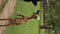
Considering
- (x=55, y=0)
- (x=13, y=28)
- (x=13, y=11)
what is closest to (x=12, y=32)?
(x=13, y=28)

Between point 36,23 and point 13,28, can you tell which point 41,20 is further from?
point 13,28

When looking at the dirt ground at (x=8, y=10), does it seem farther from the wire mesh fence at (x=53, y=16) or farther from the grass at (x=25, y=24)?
the wire mesh fence at (x=53, y=16)

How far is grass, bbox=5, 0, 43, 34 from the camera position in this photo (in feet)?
4.53

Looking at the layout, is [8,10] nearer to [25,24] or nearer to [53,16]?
[25,24]

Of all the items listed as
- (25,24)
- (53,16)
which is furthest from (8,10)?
(53,16)

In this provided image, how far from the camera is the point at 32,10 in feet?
4.76

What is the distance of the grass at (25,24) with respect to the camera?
54.4 inches

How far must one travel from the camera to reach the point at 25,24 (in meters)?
1.42

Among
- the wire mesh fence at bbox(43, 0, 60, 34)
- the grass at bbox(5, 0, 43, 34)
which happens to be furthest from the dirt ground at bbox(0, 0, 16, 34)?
the wire mesh fence at bbox(43, 0, 60, 34)

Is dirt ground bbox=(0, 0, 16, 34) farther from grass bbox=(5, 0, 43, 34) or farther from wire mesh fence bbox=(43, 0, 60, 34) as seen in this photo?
wire mesh fence bbox=(43, 0, 60, 34)

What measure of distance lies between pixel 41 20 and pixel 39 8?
116mm

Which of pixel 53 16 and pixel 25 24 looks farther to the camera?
pixel 25 24

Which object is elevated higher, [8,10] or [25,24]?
[8,10]

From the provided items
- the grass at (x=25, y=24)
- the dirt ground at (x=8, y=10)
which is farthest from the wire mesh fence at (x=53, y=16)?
the dirt ground at (x=8, y=10)
